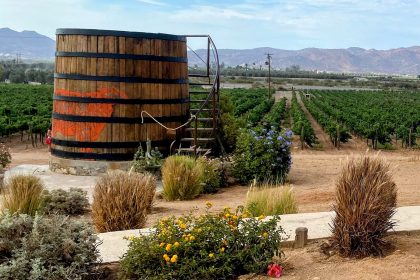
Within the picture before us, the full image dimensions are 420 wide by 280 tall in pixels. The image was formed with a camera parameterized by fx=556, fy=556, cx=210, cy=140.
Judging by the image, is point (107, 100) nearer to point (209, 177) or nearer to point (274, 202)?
point (209, 177)

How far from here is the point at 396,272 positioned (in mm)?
4480

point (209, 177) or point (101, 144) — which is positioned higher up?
point (101, 144)

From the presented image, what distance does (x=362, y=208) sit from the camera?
489 centimetres

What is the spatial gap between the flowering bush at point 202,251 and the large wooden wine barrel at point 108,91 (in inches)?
249

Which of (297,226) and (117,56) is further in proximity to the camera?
(117,56)

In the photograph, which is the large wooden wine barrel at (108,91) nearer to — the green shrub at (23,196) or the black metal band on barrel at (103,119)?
the black metal band on barrel at (103,119)

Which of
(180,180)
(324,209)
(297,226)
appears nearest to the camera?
(297,226)

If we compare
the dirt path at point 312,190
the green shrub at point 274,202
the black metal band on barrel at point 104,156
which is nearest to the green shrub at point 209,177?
the dirt path at point 312,190

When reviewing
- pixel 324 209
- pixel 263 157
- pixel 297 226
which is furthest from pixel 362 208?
pixel 263 157

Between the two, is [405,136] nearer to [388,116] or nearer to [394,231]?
[388,116]

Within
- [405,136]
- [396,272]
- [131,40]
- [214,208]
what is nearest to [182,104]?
[131,40]

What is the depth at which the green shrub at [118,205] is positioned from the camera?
6.36 m

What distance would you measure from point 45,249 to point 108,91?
262 inches

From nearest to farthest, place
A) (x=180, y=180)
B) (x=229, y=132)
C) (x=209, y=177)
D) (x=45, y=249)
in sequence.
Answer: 1. (x=45, y=249)
2. (x=180, y=180)
3. (x=209, y=177)
4. (x=229, y=132)
